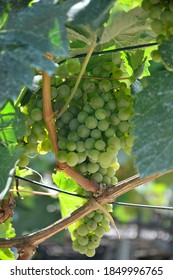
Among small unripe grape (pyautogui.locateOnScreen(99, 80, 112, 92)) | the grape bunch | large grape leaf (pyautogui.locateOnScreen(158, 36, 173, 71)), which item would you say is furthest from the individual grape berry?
large grape leaf (pyautogui.locateOnScreen(158, 36, 173, 71))

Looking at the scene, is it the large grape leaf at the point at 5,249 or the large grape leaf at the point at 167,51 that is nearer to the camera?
the large grape leaf at the point at 167,51

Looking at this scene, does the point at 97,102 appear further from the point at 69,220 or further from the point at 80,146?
the point at 69,220

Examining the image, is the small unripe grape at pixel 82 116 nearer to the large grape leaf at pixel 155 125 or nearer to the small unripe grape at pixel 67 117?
the small unripe grape at pixel 67 117

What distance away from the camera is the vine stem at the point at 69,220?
960mm

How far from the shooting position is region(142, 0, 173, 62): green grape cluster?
75cm

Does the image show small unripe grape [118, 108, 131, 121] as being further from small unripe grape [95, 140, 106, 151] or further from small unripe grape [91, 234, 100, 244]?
small unripe grape [91, 234, 100, 244]

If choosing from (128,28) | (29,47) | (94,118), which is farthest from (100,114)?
(29,47)

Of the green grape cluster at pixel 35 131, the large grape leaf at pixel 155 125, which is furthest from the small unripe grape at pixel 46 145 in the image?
the large grape leaf at pixel 155 125

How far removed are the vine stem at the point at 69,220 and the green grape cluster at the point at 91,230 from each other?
0.04m

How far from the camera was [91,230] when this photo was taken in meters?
1.02

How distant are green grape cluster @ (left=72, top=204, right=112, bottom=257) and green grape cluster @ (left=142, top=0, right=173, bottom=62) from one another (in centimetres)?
35

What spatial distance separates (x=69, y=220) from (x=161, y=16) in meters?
0.37
